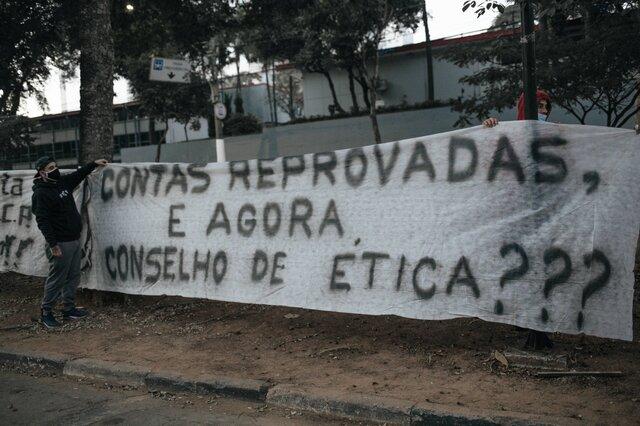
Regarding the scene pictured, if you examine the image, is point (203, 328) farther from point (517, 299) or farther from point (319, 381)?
point (517, 299)

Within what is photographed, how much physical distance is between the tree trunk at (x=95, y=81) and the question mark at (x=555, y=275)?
5.59 metres

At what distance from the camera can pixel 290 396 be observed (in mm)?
4270

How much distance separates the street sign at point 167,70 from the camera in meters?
11.8

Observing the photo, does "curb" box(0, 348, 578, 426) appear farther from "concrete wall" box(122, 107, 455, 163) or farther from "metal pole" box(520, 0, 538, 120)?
"concrete wall" box(122, 107, 455, 163)

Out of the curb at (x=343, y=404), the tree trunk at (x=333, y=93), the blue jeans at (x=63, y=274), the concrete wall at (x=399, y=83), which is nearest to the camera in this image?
the curb at (x=343, y=404)

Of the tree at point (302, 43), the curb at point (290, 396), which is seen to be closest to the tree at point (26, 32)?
the tree at point (302, 43)

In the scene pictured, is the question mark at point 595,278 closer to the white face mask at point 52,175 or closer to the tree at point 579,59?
the tree at point 579,59

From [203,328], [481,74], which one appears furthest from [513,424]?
[481,74]

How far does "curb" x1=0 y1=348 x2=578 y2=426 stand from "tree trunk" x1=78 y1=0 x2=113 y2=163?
10.0 feet

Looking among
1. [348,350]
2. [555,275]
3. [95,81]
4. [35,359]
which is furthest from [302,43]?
[555,275]

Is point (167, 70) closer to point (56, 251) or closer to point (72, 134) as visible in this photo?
point (56, 251)

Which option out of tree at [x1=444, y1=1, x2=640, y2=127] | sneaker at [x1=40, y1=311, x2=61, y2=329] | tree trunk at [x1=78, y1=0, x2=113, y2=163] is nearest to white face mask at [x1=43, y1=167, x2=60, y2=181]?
tree trunk at [x1=78, y1=0, x2=113, y2=163]

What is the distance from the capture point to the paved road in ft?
13.6

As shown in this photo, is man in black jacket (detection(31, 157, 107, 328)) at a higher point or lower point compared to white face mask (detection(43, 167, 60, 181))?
lower
